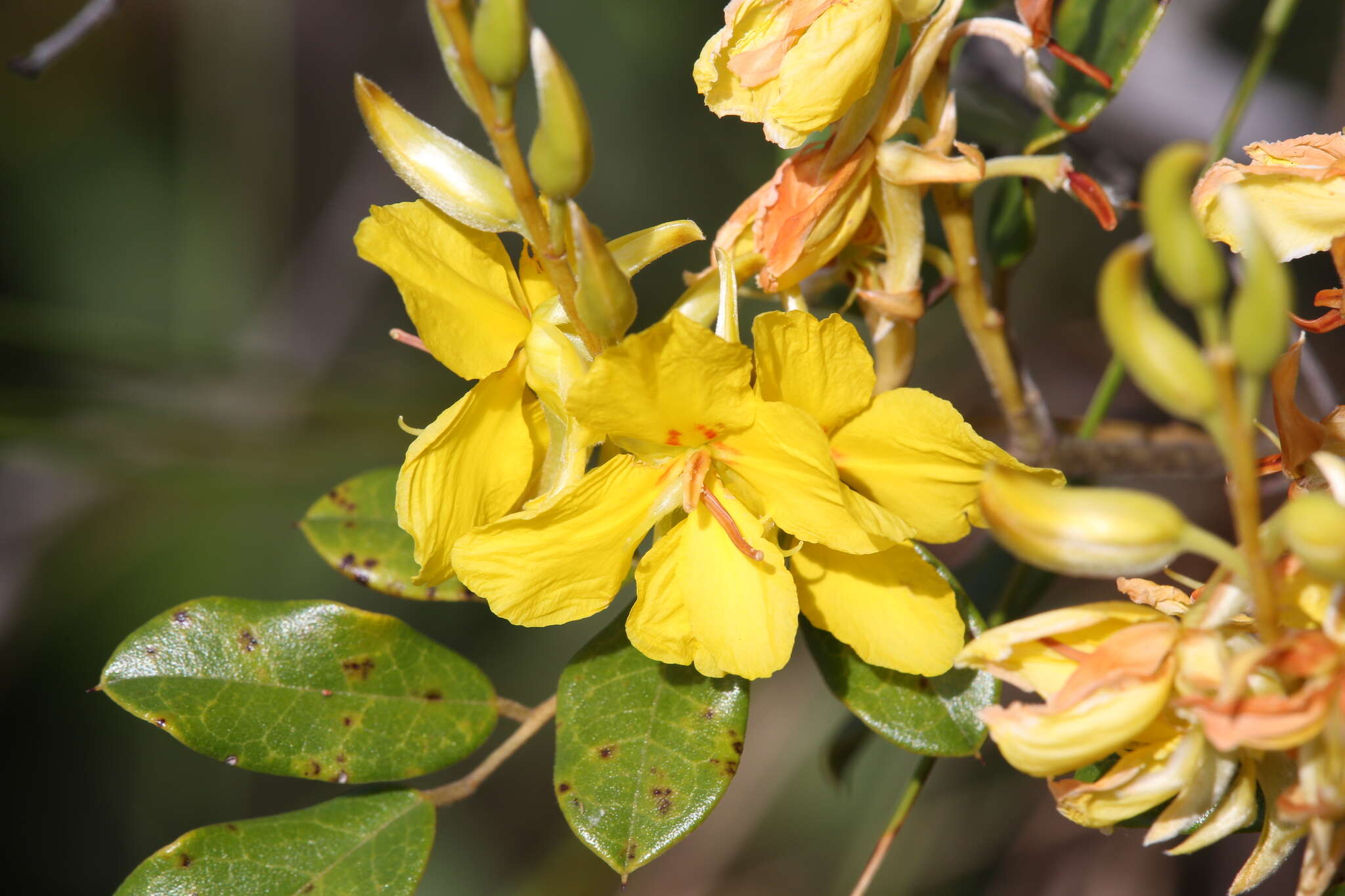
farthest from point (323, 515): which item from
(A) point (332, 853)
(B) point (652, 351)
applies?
(B) point (652, 351)

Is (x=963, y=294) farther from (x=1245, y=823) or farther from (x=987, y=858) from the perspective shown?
(x=987, y=858)

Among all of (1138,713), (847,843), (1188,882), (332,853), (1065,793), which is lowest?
(1188,882)

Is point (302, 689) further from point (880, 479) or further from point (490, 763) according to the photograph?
point (880, 479)

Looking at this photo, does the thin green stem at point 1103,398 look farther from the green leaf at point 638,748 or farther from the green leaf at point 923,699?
the green leaf at point 638,748

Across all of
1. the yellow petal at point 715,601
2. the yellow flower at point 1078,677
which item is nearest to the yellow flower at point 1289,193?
the yellow flower at point 1078,677

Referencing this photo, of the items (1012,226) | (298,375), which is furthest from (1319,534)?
(298,375)

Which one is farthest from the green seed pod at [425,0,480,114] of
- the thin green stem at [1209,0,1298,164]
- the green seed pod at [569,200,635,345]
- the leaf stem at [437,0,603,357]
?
the thin green stem at [1209,0,1298,164]
